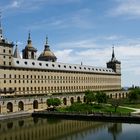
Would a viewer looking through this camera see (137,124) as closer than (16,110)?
Yes

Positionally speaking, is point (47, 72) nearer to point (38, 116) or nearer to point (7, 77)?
point (7, 77)

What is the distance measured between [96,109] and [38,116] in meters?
15.7

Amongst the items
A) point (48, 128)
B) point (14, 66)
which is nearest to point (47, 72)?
point (14, 66)

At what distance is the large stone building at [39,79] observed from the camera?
91.5m

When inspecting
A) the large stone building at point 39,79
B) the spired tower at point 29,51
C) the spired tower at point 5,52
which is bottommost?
the large stone building at point 39,79

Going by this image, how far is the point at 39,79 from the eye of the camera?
10825 centimetres

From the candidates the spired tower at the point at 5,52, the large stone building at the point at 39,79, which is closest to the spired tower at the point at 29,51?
the large stone building at the point at 39,79

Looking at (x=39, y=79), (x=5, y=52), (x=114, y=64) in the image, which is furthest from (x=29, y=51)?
(x=114, y=64)

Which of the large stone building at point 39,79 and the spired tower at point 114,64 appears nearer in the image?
the large stone building at point 39,79

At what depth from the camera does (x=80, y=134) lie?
196 ft

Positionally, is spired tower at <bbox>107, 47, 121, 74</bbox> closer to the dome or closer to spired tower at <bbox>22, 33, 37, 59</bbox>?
the dome

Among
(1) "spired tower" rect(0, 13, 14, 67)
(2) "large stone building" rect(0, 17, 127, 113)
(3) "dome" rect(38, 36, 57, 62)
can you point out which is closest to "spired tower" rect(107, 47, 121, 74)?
(2) "large stone building" rect(0, 17, 127, 113)

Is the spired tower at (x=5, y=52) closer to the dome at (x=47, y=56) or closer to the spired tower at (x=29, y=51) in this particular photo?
the spired tower at (x=29, y=51)

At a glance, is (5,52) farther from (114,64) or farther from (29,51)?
(114,64)
